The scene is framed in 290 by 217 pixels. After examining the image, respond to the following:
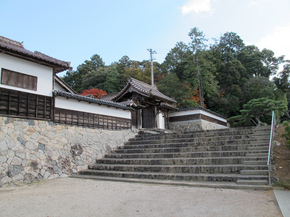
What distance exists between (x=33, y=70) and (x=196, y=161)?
25.3 feet

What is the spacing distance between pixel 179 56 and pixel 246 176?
29.8 metres

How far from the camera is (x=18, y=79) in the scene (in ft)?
27.6

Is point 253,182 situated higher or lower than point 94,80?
lower

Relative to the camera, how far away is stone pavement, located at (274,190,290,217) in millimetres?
3752

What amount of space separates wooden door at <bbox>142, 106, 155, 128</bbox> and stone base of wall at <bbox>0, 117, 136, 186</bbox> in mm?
7555

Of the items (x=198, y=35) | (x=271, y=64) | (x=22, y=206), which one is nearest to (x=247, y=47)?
(x=271, y=64)

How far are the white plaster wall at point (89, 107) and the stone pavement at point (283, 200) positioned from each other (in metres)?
8.88

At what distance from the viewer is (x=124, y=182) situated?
7.39m

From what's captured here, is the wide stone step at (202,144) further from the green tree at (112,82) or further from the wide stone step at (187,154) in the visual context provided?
the green tree at (112,82)

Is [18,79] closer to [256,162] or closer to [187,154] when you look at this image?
[187,154]

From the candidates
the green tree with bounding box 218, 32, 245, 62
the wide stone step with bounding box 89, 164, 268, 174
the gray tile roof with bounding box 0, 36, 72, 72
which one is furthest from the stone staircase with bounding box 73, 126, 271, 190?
the green tree with bounding box 218, 32, 245, 62

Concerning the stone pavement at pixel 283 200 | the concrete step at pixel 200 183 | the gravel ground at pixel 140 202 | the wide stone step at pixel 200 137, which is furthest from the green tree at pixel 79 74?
the stone pavement at pixel 283 200

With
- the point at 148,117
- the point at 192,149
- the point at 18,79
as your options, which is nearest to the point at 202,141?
the point at 192,149

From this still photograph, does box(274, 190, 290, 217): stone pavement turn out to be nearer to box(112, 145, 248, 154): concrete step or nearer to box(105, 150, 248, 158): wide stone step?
box(105, 150, 248, 158): wide stone step
